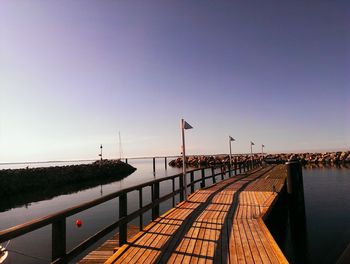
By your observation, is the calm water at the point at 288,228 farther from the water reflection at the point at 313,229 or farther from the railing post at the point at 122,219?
the railing post at the point at 122,219

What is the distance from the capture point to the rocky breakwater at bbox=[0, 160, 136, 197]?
1225 inches

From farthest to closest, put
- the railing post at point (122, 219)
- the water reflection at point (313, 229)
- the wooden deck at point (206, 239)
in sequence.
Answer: the water reflection at point (313, 229) → the railing post at point (122, 219) → the wooden deck at point (206, 239)

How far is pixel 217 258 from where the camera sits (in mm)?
5094

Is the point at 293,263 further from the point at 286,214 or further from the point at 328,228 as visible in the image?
the point at 286,214

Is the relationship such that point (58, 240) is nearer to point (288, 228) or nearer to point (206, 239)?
point (206, 239)

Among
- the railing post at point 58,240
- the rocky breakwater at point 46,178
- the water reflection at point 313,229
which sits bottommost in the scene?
the water reflection at point 313,229

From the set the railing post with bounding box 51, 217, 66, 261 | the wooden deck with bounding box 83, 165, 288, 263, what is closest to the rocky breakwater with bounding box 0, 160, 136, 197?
the wooden deck with bounding box 83, 165, 288, 263

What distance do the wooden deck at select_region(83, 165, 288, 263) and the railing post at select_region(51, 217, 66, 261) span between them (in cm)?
137

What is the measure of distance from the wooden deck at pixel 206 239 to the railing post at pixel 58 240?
137cm

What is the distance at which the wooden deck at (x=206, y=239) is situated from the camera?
16.9ft

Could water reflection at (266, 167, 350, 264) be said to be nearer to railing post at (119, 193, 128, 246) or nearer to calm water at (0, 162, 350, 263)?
calm water at (0, 162, 350, 263)

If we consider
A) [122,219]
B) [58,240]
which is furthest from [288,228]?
[58,240]

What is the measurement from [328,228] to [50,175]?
3487 cm

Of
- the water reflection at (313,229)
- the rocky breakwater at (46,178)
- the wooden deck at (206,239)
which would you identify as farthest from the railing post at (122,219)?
the rocky breakwater at (46,178)
